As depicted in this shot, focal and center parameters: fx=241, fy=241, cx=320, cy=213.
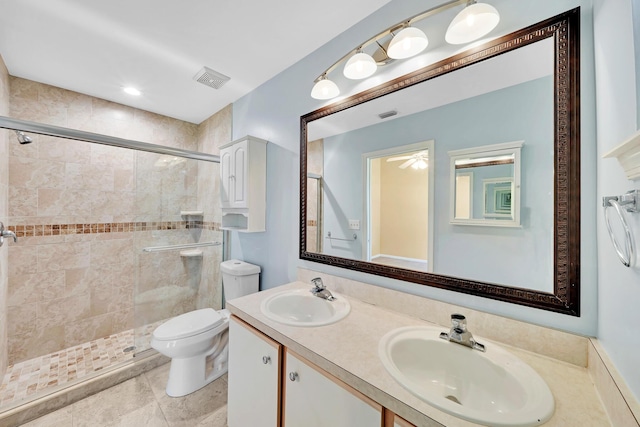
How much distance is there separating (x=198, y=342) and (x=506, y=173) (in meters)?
2.01

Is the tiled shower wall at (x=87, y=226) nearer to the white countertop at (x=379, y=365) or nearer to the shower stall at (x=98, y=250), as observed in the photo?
the shower stall at (x=98, y=250)

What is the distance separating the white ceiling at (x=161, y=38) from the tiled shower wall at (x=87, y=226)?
358mm

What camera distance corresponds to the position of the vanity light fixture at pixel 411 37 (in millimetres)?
879

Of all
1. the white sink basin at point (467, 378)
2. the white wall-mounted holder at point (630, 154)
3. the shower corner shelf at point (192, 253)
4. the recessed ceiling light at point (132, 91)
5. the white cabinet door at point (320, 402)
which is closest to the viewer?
the white wall-mounted holder at point (630, 154)

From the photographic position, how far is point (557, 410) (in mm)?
599

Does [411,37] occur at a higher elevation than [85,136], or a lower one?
higher

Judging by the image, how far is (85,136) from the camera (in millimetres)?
1645

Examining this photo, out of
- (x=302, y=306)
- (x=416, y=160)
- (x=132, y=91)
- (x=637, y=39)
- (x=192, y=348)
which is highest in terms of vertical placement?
(x=132, y=91)

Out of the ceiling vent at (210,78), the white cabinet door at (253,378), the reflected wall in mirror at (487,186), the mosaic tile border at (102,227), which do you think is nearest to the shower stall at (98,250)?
the mosaic tile border at (102,227)

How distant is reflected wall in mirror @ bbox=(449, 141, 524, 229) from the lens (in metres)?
0.89

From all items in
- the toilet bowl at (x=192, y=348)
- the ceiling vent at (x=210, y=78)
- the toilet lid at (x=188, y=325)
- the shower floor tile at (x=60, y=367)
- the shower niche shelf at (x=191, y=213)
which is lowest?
the shower floor tile at (x=60, y=367)

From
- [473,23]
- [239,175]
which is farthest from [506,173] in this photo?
[239,175]

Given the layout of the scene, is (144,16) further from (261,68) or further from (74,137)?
(74,137)

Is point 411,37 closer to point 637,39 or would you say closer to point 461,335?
point 637,39
